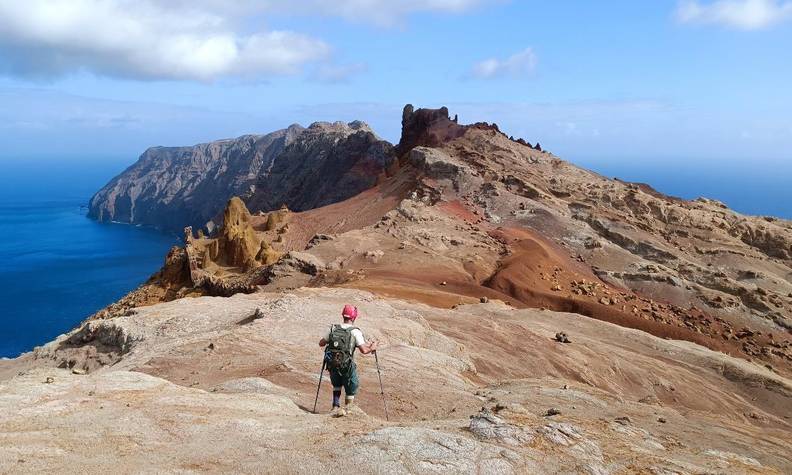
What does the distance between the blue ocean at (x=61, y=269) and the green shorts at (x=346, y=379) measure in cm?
5813

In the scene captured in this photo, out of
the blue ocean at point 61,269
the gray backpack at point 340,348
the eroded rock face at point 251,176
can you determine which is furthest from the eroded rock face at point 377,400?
the blue ocean at point 61,269

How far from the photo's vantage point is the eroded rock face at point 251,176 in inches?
2768

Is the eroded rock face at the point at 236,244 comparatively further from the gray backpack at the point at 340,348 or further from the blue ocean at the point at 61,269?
the blue ocean at the point at 61,269

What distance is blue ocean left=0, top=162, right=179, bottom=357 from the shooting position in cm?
6481

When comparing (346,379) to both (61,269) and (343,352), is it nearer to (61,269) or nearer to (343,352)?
(343,352)

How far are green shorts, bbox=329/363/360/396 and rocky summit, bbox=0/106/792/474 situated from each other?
41cm

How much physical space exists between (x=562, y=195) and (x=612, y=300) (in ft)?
48.5

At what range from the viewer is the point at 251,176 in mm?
138750

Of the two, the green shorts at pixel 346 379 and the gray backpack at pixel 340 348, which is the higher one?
the gray backpack at pixel 340 348

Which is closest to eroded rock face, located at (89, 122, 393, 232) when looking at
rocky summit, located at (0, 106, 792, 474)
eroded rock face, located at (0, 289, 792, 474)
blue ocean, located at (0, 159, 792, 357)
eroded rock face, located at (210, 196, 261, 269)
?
blue ocean, located at (0, 159, 792, 357)

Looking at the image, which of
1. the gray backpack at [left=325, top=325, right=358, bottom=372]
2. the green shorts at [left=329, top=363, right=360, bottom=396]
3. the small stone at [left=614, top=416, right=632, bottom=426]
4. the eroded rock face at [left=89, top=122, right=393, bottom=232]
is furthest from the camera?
the eroded rock face at [left=89, top=122, right=393, bottom=232]

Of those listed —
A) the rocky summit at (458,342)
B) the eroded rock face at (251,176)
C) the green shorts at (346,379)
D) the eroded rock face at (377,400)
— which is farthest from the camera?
the eroded rock face at (251,176)

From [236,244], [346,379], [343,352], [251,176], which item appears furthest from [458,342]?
[251,176]

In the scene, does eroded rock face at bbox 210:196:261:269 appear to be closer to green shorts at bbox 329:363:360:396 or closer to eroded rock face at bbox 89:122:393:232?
eroded rock face at bbox 89:122:393:232
